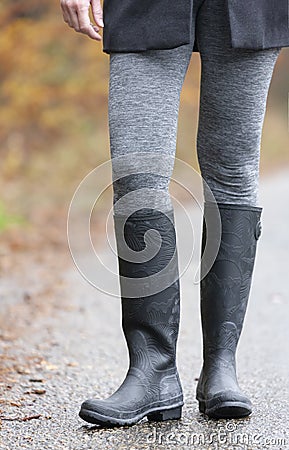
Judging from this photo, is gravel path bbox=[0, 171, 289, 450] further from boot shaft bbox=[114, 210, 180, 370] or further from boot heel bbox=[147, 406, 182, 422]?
boot shaft bbox=[114, 210, 180, 370]

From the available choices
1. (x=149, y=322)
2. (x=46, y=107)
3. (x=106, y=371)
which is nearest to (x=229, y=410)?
(x=149, y=322)

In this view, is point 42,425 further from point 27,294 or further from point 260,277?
point 260,277

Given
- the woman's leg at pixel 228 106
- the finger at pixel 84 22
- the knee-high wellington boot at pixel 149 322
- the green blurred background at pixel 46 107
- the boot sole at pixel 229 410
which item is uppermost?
the finger at pixel 84 22

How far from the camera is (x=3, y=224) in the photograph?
7000 millimetres

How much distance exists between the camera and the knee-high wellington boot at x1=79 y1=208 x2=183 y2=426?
7.60 ft

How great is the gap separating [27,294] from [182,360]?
153cm

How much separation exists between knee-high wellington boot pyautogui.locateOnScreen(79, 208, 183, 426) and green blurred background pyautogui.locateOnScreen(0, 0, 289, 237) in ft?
16.9

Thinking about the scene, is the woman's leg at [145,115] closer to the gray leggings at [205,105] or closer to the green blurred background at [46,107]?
the gray leggings at [205,105]

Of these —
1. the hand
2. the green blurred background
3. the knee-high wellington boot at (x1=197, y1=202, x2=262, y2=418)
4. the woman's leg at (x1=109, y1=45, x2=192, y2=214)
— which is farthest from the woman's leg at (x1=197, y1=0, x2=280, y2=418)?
the green blurred background

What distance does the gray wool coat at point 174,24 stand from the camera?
223cm

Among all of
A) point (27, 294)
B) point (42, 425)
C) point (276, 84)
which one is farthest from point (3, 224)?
point (276, 84)

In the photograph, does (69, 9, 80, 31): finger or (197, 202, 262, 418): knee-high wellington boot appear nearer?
(69, 9, 80, 31): finger

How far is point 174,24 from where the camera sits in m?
2.23

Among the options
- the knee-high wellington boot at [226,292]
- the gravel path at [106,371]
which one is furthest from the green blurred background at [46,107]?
the knee-high wellington boot at [226,292]
